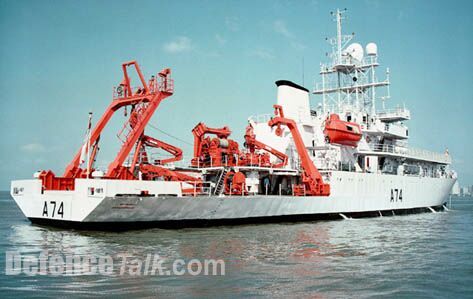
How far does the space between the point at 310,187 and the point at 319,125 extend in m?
5.87

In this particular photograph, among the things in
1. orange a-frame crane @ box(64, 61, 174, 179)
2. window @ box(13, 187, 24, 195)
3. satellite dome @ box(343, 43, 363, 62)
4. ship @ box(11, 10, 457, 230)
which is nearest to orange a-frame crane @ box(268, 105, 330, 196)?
ship @ box(11, 10, 457, 230)

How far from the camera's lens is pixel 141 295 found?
937 cm

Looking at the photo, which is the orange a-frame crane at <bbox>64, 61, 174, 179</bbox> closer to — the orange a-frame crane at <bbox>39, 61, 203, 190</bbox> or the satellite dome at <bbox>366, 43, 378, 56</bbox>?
the orange a-frame crane at <bbox>39, 61, 203, 190</bbox>

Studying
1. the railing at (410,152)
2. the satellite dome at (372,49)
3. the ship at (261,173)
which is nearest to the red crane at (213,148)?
the ship at (261,173)

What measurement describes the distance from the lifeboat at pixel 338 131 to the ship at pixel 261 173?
0.08m

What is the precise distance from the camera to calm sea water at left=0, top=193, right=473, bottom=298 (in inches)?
392

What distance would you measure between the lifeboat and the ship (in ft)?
0.27

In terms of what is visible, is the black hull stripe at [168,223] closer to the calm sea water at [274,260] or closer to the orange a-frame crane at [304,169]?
the calm sea water at [274,260]

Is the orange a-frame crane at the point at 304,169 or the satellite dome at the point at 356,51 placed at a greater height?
the satellite dome at the point at 356,51

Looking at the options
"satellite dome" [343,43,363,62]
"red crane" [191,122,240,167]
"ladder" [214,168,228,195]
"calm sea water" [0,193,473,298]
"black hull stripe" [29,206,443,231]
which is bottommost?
"calm sea water" [0,193,473,298]

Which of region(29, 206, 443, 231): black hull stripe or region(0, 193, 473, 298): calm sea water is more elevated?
region(29, 206, 443, 231): black hull stripe

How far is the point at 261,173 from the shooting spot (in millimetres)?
26906

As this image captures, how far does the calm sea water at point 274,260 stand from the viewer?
32.7 feet

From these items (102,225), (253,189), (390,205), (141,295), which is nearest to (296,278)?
(141,295)
